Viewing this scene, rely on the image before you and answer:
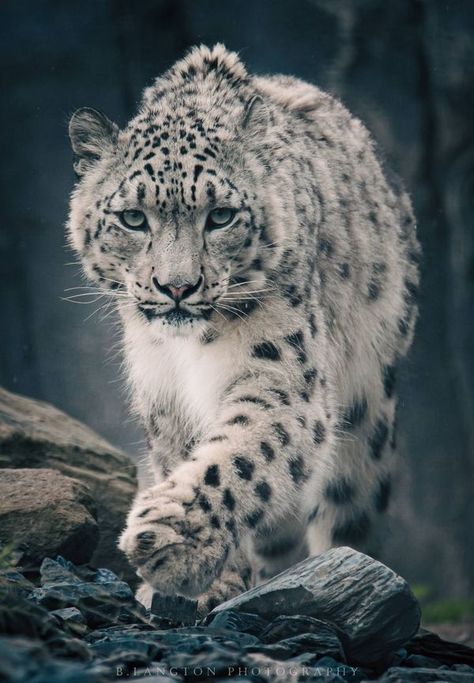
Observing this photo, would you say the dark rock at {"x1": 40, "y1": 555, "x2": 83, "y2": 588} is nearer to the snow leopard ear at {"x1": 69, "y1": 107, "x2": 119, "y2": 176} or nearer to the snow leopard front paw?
the snow leopard front paw

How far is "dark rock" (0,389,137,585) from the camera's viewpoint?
15.9 ft

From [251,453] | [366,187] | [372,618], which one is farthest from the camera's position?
[366,187]

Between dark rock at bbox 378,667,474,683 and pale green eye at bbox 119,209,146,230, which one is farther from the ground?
pale green eye at bbox 119,209,146,230

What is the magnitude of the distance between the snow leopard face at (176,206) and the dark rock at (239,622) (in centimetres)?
114

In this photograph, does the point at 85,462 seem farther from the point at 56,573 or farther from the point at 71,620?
the point at 71,620

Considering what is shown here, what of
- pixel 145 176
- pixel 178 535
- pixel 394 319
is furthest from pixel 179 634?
pixel 394 319

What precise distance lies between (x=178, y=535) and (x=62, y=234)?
5.20m

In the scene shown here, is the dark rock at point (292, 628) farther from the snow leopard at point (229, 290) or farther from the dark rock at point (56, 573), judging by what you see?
the dark rock at point (56, 573)

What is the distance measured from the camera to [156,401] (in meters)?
5.09

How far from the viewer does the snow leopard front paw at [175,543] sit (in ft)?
12.1

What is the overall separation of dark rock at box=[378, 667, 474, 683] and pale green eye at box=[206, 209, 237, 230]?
1809 mm

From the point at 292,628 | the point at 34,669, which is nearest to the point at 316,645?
the point at 292,628

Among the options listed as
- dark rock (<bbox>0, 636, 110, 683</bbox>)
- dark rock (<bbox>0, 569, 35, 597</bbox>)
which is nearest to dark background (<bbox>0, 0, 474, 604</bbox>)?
dark rock (<bbox>0, 569, 35, 597</bbox>)

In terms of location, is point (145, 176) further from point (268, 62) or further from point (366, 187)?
point (268, 62)
